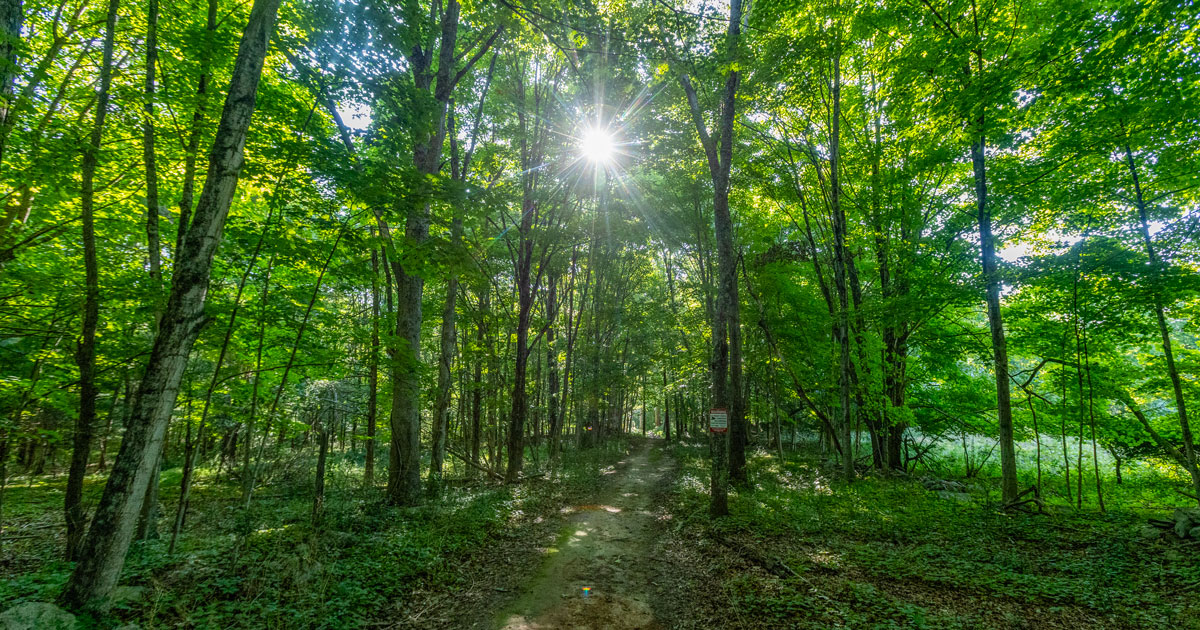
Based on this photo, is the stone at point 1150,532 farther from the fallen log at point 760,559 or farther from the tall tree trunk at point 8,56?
the tall tree trunk at point 8,56

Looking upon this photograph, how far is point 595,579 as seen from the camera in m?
5.71

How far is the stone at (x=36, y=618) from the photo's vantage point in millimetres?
3295

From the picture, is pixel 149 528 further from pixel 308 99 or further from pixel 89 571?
pixel 308 99

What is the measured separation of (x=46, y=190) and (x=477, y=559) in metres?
7.96

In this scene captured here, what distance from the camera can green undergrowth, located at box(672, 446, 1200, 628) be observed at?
14.1 ft

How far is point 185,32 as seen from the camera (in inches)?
246

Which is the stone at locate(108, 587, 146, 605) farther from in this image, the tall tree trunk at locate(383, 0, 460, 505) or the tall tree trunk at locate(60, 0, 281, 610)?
the tall tree trunk at locate(383, 0, 460, 505)

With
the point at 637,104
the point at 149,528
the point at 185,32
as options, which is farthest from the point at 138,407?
the point at 637,104

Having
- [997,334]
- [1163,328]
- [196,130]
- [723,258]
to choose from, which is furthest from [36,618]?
A: [1163,328]

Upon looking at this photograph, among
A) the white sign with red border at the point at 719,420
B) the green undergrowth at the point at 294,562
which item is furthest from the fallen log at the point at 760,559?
the green undergrowth at the point at 294,562

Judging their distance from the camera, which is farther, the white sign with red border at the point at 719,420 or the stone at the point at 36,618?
the white sign with red border at the point at 719,420

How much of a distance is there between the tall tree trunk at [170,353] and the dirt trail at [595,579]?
381 cm

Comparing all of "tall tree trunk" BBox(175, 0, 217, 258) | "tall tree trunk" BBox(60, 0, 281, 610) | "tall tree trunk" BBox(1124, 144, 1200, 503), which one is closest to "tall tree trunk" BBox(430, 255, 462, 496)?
"tall tree trunk" BBox(175, 0, 217, 258)

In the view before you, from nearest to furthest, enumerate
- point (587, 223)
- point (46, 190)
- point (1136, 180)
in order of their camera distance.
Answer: point (46, 190), point (1136, 180), point (587, 223)
